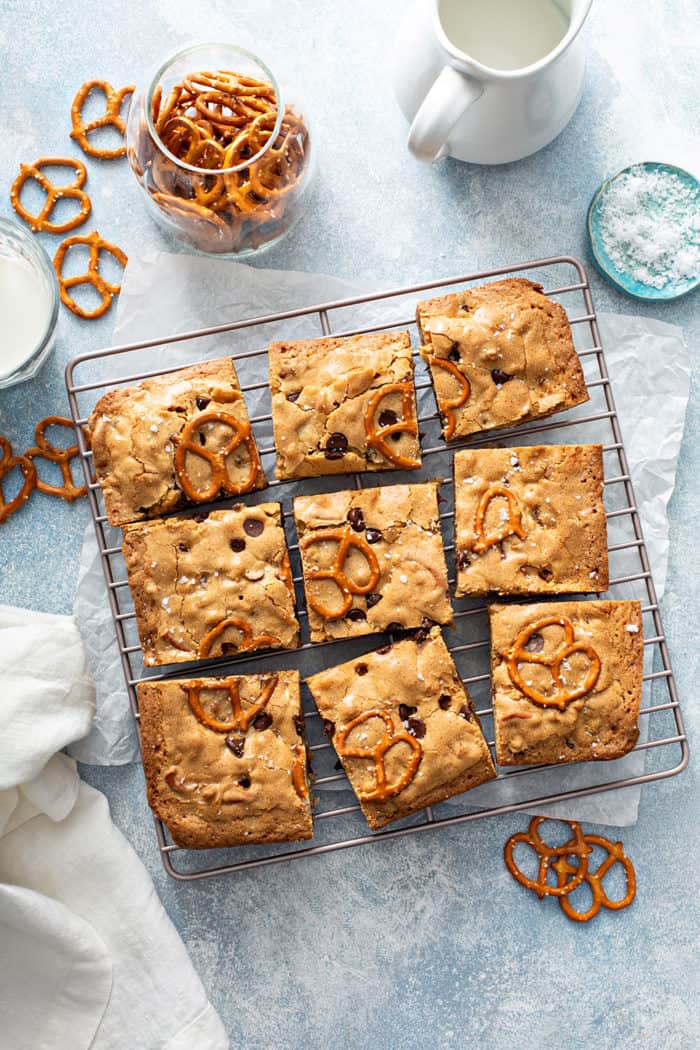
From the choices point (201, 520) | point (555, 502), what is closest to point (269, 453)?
point (201, 520)

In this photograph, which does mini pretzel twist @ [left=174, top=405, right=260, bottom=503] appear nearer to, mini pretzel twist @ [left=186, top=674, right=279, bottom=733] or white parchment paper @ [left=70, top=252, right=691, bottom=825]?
white parchment paper @ [left=70, top=252, right=691, bottom=825]

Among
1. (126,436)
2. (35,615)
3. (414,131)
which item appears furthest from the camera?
(35,615)

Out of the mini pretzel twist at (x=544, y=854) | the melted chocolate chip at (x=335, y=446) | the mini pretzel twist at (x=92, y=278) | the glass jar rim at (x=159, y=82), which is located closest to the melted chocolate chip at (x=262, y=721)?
the melted chocolate chip at (x=335, y=446)

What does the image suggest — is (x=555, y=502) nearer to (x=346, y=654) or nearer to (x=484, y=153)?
(x=346, y=654)

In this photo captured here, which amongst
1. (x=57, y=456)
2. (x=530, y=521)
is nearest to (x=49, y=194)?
(x=57, y=456)

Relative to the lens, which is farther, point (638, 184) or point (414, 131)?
point (638, 184)
